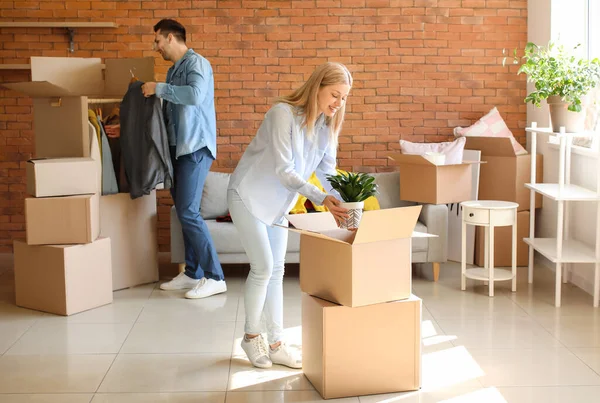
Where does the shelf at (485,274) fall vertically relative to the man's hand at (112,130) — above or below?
below

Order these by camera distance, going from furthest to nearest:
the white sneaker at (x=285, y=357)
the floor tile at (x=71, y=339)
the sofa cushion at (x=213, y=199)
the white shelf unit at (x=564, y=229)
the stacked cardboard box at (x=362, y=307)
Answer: the sofa cushion at (x=213, y=199) < the white shelf unit at (x=564, y=229) < the floor tile at (x=71, y=339) < the white sneaker at (x=285, y=357) < the stacked cardboard box at (x=362, y=307)

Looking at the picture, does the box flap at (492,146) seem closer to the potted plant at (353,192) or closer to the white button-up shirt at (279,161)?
the white button-up shirt at (279,161)

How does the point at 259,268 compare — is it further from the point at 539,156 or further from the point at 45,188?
the point at 539,156

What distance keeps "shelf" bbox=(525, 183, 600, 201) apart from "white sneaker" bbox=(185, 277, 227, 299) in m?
2.19

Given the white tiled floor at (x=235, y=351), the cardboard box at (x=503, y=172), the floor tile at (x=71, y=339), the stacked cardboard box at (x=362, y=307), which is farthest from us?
the cardboard box at (x=503, y=172)

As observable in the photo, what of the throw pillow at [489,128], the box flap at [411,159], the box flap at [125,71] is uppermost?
the box flap at [125,71]

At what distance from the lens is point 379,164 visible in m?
6.65

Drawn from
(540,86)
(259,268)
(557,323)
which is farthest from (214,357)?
(540,86)

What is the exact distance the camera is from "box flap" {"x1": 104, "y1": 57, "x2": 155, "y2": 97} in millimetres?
5594

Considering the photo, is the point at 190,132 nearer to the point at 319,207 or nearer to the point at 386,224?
the point at 319,207

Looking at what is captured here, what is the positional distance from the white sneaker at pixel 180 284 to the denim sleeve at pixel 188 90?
4.13 feet

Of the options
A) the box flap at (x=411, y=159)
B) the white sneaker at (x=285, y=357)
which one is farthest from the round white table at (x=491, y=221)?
the white sneaker at (x=285, y=357)

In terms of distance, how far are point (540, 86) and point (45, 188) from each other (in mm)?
3171

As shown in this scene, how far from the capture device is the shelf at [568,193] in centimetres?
496
